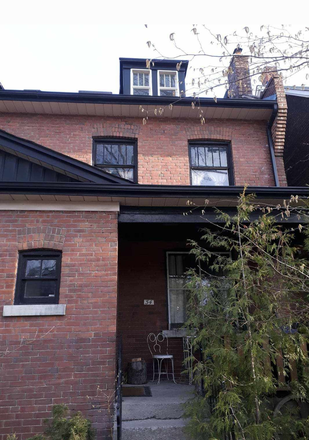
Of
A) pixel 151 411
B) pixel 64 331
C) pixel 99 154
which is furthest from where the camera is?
pixel 99 154

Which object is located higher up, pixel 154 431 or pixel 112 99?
pixel 112 99

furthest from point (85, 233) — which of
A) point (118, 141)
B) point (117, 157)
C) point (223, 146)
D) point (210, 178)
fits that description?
point (223, 146)

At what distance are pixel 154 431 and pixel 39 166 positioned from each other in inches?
182

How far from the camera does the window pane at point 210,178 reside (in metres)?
9.32

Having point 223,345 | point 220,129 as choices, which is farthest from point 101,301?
point 220,129

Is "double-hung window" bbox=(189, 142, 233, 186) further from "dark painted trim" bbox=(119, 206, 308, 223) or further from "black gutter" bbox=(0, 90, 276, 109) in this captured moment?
"dark painted trim" bbox=(119, 206, 308, 223)

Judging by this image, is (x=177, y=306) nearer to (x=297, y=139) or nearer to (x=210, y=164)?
(x=210, y=164)

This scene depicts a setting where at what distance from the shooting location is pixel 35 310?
5875 mm

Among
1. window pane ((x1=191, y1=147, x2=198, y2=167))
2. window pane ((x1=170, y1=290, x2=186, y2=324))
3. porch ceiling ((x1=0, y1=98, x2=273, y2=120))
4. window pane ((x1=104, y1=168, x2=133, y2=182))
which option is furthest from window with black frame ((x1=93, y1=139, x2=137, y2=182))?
window pane ((x1=170, y1=290, x2=186, y2=324))

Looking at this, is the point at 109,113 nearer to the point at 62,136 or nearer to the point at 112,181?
the point at 62,136

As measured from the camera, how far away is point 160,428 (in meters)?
5.05

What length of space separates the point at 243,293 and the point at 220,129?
19.6 feet

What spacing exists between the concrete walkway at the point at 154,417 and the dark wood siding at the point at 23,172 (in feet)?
12.5

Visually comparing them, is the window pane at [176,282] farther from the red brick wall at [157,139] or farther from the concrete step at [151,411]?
the concrete step at [151,411]
